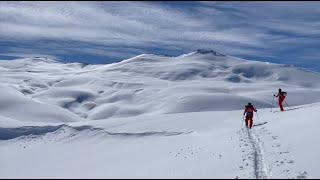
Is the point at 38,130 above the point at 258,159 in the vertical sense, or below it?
above

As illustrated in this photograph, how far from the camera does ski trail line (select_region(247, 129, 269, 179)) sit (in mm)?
14484

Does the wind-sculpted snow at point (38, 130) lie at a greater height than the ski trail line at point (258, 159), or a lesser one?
greater

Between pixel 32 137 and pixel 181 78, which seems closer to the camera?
pixel 32 137

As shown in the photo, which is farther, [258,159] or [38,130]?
[38,130]

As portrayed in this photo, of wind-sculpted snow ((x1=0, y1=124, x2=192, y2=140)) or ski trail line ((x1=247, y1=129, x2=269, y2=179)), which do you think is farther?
wind-sculpted snow ((x1=0, y1=124, x2=192, y2=140))

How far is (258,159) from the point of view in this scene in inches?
641

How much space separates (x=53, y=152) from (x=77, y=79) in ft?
453

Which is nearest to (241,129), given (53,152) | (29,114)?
(53,152)

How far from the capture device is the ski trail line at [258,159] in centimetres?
1448

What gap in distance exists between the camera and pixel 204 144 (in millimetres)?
19984

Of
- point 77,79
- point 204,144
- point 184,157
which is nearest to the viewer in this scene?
point 184,157

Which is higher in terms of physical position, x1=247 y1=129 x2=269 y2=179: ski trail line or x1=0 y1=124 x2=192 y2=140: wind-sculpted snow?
x1=0 y1=124 x2=192 y2=140: wind-sculpted snow

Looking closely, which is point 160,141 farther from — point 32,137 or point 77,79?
point 77,79

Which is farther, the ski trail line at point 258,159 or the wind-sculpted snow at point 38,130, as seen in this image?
the wind-sculpted snow at point 38,130
